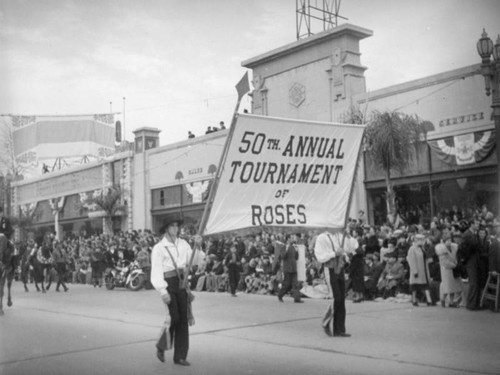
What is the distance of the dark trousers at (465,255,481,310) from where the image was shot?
1217 centimetres

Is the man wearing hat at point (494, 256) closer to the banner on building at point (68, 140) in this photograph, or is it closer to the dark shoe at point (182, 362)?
the dark shoe at point (182, 362)

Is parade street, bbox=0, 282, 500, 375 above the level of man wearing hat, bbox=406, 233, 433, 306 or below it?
below

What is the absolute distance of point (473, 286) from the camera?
40.1 ft

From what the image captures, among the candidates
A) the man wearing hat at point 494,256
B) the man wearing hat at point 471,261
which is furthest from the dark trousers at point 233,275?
the man wearing hat at point 494,256

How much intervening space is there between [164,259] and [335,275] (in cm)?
285

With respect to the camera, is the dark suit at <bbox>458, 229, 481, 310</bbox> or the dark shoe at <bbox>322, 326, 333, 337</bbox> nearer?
the dark shoe at <bbox>322, 326, 333, 337</bbox>

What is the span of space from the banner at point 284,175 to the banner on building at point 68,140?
16.8 m

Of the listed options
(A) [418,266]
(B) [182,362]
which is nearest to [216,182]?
(B) [182,362]

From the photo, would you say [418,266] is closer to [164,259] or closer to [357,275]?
[357,275]

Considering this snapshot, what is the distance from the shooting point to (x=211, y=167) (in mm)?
29484

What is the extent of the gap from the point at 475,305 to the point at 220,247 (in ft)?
35.1

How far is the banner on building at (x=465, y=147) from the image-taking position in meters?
18.8

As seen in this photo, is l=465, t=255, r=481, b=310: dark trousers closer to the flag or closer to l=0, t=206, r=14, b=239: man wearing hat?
the flag

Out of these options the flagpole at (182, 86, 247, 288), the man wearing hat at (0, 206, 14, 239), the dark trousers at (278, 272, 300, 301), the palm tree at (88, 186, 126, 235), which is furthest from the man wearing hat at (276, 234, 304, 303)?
the palm tree at (88, 186, 126, 235)
